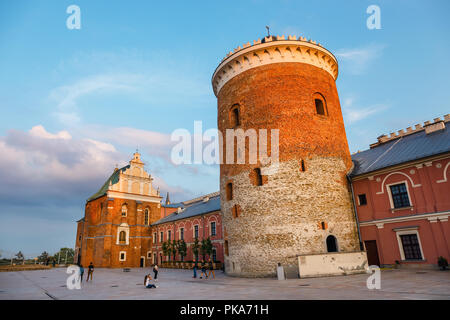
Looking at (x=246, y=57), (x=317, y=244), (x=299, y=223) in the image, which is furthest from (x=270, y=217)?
(x=246, y=57)

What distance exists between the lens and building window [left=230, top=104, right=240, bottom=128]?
Result: 21.0 m

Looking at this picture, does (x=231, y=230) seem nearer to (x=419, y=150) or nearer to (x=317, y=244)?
(x=317, y=244)

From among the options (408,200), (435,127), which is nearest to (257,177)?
(408,200)

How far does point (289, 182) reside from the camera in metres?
17.6

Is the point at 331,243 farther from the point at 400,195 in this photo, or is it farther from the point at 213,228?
the point at 213,228

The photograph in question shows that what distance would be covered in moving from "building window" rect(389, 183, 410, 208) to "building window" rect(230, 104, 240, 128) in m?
11.7

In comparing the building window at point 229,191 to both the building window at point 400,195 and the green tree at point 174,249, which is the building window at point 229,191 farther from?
the green tree at point 174,249

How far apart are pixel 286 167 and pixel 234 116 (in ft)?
20.3

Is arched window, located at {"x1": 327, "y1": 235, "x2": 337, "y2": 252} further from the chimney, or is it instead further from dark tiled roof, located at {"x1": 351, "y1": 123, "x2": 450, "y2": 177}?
the chimney

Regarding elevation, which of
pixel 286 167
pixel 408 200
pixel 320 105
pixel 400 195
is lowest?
pixel 408 200

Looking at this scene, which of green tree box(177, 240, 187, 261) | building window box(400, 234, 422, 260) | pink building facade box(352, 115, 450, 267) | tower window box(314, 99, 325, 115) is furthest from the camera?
green tree box(177, 240, 187, 261)

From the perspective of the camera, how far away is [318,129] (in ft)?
62.3

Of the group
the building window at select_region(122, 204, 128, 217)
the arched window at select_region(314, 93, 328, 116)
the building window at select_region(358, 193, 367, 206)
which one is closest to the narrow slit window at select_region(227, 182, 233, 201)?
the arched window at select_region(314, 93, 328, 116)

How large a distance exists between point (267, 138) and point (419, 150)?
9.83 meters
